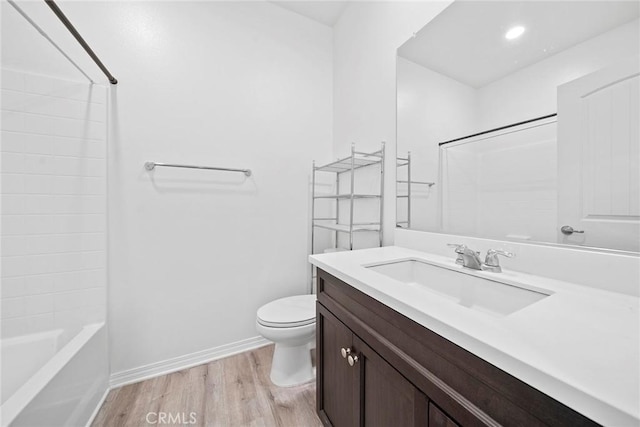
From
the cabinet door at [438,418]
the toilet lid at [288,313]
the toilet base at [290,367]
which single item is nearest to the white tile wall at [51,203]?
the toilet lid at [288,313]

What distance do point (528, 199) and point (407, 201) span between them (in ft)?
1.82

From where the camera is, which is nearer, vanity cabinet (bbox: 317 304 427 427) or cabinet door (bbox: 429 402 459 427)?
cabinet door (bbox: 429 402 459 427)

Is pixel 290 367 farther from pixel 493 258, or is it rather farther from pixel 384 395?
pixel 493 258

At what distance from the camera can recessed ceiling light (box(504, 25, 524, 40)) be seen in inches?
34.6

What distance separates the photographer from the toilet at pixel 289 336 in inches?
52.9

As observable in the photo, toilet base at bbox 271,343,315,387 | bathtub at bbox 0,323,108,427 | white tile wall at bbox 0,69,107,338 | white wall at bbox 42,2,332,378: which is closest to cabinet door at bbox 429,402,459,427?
toilet base at bbox 271,343,315,387

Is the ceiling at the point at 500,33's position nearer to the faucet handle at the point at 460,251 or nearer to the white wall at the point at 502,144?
the white wall at the point at 502,144

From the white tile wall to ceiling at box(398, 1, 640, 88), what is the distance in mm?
1800

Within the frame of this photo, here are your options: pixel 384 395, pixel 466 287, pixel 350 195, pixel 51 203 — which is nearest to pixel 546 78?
pixel 466 287

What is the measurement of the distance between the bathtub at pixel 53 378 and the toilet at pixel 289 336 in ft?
2.60

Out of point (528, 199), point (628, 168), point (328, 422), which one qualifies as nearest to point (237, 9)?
point (528, 199)

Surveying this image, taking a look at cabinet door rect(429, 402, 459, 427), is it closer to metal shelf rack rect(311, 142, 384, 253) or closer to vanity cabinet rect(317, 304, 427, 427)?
vanity cabinet rect(317, 304, 427, 427)

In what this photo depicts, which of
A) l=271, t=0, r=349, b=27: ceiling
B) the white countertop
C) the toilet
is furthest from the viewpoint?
l=271, t=0, r=349, b=27: ceiling

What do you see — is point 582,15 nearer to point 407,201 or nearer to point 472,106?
point 472,106
